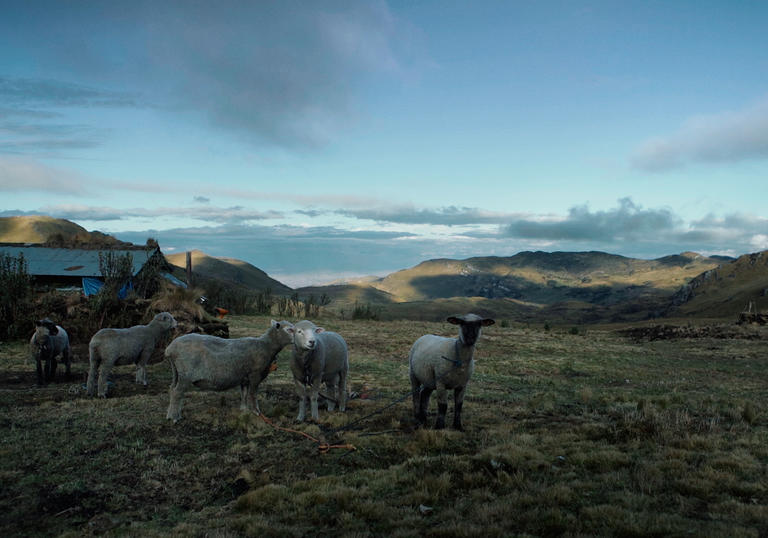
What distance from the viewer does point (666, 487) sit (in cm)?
624

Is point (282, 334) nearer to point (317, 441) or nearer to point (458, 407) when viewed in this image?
point (317, 441)

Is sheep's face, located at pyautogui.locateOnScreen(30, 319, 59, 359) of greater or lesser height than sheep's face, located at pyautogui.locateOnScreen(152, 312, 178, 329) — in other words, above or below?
below

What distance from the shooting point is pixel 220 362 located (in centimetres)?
1012

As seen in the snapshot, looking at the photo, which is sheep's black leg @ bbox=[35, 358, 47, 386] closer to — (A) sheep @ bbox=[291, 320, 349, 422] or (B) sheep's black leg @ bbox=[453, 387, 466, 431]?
(A) sheep @ bbox=[291, 320, 349, 422]

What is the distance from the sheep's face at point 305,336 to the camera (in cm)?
975

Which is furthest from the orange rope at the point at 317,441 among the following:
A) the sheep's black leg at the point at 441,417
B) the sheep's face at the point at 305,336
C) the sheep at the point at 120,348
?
the sheep at the point at 120,348

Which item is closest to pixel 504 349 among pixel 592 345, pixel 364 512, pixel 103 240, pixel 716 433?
pixel 592 345

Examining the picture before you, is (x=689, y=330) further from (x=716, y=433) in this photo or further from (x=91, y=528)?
(x=91, y=528)

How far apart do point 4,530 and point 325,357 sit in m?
6.37

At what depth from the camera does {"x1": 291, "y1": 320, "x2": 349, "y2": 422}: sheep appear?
10109mm

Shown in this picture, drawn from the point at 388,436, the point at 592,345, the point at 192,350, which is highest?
the point at 192,350

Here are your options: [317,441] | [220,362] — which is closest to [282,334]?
[220,362]

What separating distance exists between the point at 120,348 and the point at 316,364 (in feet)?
20.6

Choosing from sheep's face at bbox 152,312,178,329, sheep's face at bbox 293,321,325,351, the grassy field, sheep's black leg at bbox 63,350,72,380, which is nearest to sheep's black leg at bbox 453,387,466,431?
the grassy field
